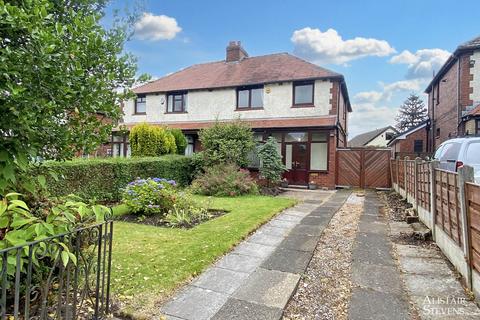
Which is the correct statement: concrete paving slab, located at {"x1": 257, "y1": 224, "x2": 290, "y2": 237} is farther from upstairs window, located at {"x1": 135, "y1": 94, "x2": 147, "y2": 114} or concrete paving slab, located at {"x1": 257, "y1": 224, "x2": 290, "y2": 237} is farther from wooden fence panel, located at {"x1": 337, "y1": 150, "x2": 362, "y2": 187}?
upstairs window, located at {"x1": 135, "y1": 94, "x2": 147, "y2": 114}

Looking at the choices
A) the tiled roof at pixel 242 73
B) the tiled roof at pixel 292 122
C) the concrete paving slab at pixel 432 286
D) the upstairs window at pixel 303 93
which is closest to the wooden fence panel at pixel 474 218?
the concrete paving slab at pixel 432 286

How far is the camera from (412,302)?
128 inches

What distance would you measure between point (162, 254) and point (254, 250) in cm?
148

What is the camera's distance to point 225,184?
1137 centimetres

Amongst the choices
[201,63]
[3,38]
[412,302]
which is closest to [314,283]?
[412,302]

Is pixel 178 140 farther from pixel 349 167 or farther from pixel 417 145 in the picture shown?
pixel 417 145

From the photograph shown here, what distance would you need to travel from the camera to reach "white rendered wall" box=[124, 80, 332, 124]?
49.3 ft

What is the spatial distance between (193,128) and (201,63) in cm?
668

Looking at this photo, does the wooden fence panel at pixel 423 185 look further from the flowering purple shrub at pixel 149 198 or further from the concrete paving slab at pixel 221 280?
the flowering purple shrub at pixel 149 198

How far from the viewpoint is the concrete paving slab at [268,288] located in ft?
10.7

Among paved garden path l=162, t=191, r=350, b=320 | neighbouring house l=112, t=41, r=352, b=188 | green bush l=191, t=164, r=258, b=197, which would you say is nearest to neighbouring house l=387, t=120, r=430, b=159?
neighbouring house l=112, t=41, r=352, b=188

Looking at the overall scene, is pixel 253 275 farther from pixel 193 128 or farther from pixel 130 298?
pixel 193 128

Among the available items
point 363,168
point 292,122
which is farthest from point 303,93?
point 363,168

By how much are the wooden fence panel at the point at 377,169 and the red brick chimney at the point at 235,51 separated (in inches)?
407
